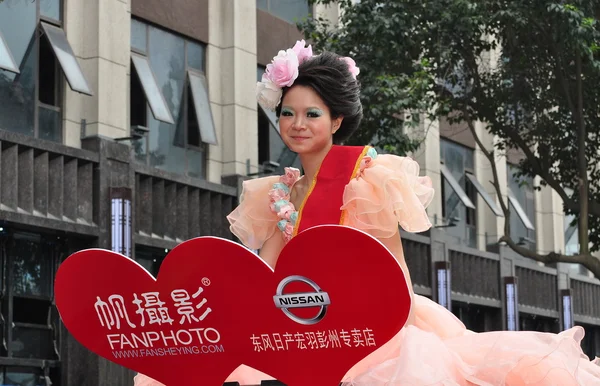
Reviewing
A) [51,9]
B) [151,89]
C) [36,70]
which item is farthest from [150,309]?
[151,89]

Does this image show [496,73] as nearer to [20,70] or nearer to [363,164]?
[20,70]

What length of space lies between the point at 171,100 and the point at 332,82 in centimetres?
1329

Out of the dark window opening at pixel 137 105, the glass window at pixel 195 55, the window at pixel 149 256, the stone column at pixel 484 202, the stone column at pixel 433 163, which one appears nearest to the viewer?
the window at pixel 149 256

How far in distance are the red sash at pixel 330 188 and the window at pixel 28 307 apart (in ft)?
33.4

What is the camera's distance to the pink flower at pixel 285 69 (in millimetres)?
3744

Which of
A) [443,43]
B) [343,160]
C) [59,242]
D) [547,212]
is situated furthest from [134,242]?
[547,212]

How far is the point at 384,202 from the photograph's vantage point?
142 inches

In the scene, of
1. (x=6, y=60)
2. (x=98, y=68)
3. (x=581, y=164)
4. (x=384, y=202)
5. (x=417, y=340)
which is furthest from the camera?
(x=581, y=164)

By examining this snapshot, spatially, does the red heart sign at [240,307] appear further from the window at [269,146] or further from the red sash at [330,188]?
the window at [269,146]

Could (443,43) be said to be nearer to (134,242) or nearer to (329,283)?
(134,242)

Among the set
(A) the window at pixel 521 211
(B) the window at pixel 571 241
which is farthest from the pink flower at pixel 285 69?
(B) the window at pixel 571 241

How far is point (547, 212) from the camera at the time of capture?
2905 centimetres

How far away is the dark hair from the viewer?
12.4 feet

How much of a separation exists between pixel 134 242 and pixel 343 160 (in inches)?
441
